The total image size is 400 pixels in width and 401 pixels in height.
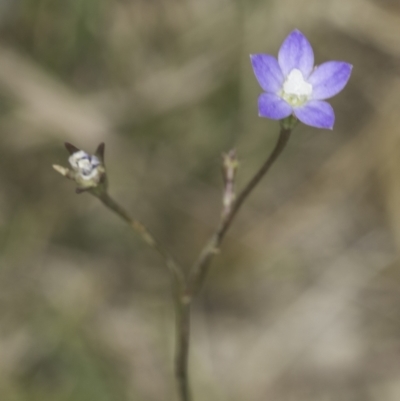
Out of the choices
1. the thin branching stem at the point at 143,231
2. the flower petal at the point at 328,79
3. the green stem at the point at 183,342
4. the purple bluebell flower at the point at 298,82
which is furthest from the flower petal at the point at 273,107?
the green stem at the point at 183,342

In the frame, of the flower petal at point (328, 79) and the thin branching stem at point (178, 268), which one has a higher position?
the flower petal at point (328, 79)

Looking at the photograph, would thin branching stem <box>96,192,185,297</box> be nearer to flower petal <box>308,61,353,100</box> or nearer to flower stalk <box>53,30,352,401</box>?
flower stalk <box>53,30,352,401</box>

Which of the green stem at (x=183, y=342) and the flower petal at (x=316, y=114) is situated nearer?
the flower petal at (x=316, y=114)

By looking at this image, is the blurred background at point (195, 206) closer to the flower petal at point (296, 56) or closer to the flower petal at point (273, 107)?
the flower petal at point (296, 56)

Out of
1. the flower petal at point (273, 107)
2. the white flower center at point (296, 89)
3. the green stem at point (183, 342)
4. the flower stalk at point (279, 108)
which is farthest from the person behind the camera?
the green stem at point (183, 342)

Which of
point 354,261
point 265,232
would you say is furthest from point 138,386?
point 354,261

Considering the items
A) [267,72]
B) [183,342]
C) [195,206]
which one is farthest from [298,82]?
[195,206]

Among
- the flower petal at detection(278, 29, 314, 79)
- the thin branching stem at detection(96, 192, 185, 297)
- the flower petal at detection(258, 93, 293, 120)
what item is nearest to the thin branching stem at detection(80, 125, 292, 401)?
the thin branching stem at detection(96, 192, 185, 297)

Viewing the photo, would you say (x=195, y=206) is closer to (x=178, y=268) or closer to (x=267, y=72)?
(x=178, y=268)
